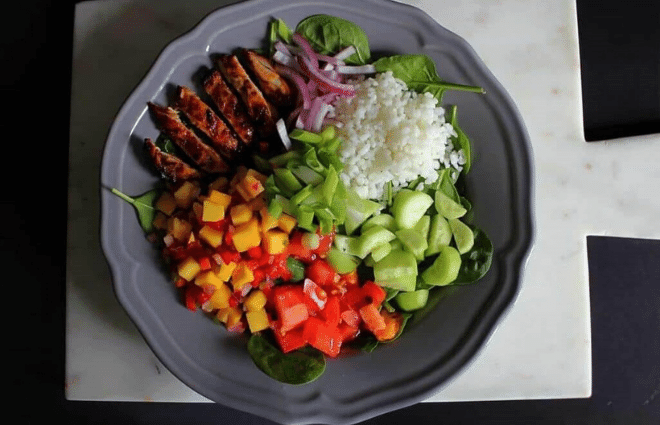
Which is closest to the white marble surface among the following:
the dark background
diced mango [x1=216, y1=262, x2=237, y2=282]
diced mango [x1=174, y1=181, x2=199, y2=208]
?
the dark background

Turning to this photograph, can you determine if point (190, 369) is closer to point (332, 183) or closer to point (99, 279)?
point (99, 279)

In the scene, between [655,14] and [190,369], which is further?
[655,14]

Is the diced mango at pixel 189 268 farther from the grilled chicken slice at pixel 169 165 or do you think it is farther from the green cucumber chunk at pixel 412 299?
the green cucumber chunk at pixel 412 299

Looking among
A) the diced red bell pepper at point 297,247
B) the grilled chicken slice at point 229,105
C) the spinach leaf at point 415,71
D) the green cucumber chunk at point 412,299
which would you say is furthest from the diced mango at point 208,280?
the spinach leaf at point 415,71

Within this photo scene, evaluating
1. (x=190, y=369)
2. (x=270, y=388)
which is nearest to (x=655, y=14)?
(x=270, y=388)

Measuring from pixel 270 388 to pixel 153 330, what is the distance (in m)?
0.40

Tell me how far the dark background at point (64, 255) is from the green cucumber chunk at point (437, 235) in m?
0.75

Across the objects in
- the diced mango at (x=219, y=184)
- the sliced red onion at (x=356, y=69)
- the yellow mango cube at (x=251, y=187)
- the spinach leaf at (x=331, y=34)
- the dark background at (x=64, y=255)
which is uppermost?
the spinach leaf at (x=331, y=34)

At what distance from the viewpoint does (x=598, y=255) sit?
86.7 inches

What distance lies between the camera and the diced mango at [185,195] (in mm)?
1735

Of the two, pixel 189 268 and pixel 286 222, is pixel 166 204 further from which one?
pixel 286 222

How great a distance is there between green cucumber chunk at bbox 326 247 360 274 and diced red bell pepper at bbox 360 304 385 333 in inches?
5.1

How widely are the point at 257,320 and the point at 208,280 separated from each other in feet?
0.64

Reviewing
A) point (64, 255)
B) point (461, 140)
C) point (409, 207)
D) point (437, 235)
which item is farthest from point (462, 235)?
point (64, 255)
